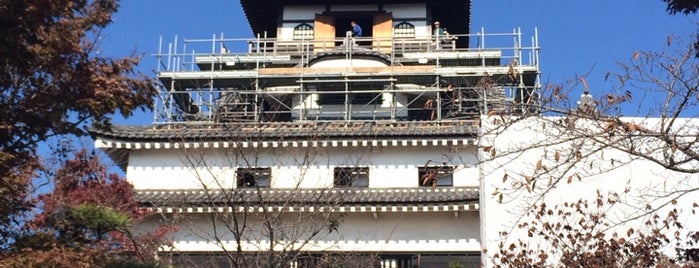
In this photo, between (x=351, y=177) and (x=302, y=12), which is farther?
(x=302, y=12)

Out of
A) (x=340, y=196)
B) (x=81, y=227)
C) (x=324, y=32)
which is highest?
(x=324, y=32)

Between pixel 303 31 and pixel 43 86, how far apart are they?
20.8m

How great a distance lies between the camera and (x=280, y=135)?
2016 centimetres

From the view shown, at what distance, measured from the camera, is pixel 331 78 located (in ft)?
85.0

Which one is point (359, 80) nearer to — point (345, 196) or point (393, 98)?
point (393, 98)

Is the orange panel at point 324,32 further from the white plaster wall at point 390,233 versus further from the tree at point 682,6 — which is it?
the tree at point 682,6

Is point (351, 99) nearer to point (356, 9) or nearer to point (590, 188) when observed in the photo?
point (356, 9)

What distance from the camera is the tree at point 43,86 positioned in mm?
8383

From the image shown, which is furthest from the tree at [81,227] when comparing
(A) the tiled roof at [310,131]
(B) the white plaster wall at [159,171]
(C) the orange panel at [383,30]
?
(C) the orange panel at [383,30]

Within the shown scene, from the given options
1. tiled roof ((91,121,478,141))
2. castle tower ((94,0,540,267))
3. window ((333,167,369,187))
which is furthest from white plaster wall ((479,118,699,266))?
window ((333,167,369,187))

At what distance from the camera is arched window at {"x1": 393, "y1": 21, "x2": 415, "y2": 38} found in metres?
29.1

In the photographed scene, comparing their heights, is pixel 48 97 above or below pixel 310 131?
below

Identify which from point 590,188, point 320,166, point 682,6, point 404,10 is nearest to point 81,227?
point 682,6

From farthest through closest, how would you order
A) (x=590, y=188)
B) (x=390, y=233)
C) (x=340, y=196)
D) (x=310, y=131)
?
(x=310, y=131) < (x=390, y=233) < (x=340, y=196) < (x=590, y=188)
